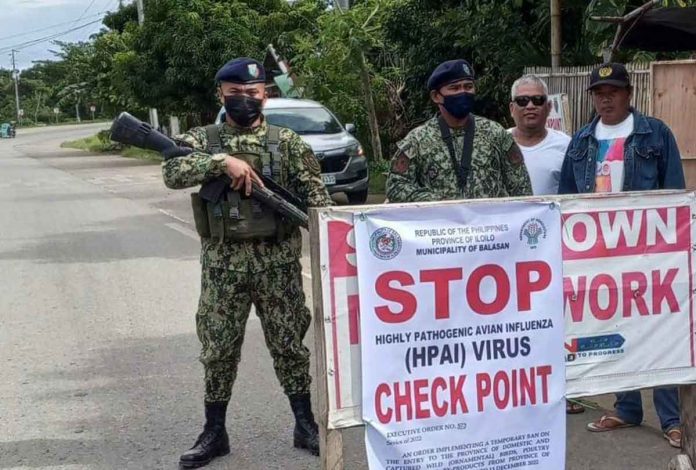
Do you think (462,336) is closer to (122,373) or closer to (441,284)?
(441,284)

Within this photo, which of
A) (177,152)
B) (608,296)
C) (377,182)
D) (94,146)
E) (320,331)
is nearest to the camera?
(320,331)

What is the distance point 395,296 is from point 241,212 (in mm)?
1116

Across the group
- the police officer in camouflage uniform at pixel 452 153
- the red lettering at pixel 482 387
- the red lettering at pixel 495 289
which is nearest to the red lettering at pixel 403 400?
the red lettering at pixel 482 387

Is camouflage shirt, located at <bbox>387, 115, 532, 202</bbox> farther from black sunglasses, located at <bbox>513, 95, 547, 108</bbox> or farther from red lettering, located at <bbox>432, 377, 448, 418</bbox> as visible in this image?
red lettering, located at <bbox>432, 377, 448, 418</bbox>

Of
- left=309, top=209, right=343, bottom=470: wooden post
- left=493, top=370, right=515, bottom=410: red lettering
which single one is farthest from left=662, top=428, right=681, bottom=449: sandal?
left=309, top=209, right=343, bottom=470: wooden post

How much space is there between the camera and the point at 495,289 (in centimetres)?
310

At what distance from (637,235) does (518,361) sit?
696 mm

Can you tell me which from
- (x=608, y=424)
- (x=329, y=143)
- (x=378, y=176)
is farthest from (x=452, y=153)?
(x=378, y=176)

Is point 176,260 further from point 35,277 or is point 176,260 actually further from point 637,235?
point 637,235

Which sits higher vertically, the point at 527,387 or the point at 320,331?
the point at 320,331

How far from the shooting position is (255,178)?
373cm

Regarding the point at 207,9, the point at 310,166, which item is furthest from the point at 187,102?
the point at 310,166

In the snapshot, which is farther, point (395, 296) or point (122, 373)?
point (122, 373)

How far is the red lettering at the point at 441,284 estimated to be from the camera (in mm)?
3006
